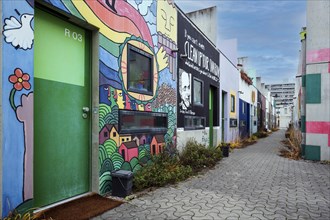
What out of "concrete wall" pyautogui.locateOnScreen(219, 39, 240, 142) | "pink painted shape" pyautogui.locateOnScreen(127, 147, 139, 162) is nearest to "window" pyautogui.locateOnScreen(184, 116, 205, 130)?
"pink painted shape" pyautogui.locateOnScreen(127, 147, 139, 162)

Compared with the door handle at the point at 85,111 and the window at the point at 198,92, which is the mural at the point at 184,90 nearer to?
the window at the point at 198,92

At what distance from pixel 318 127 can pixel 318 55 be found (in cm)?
242

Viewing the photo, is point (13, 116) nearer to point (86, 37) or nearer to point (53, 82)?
point (53, 82)

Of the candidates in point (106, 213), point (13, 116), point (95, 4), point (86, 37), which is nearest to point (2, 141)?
point (13, 116)

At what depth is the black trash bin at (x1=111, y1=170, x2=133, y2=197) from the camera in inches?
177

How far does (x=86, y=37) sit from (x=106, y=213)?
8.83 ft

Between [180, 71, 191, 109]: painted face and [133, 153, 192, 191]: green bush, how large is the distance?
7.14 feet

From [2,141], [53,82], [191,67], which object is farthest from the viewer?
[191,67]

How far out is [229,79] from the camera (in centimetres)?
1449

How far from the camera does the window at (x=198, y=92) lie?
30.6 feet

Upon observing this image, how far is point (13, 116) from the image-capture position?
9.91ft

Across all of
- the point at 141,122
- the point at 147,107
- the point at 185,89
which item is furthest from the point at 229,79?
the point at 141,122

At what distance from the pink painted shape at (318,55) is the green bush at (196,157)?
470 centimetres

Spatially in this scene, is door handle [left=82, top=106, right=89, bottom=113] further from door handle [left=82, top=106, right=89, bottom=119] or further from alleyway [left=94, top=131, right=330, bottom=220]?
alleyway [left=94, top=131, right=330, bottom=220]
